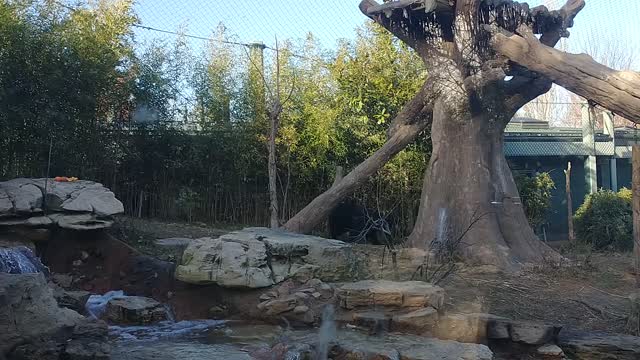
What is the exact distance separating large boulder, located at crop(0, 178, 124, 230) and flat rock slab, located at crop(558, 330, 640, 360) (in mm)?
4902

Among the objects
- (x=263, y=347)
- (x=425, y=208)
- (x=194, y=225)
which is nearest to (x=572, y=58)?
(x=425, y=208)

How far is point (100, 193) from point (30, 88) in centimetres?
214

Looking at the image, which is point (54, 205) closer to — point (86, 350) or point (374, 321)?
point (86, 350)

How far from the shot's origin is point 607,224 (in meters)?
11.6

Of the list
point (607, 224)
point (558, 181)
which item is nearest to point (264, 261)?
point (607, 224)

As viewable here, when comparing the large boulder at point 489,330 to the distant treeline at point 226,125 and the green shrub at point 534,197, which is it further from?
the green shrub at point 534,197

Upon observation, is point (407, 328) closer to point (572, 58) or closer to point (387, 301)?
point (387, 301)

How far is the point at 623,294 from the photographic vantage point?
24.4 feet

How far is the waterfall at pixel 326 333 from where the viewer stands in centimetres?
496

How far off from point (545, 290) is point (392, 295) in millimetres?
2242

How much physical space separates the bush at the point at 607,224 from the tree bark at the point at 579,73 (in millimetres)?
5246

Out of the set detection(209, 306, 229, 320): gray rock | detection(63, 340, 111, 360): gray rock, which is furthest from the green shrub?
detection(63, 340, 111, 360): gray rock

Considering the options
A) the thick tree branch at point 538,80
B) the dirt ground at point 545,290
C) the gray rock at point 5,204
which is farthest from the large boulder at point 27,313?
the thick tree branch at point 538,80

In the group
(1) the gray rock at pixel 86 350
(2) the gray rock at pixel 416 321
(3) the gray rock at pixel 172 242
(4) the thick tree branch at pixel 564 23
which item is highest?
(4) the thick tree branch at pixel 564 23
